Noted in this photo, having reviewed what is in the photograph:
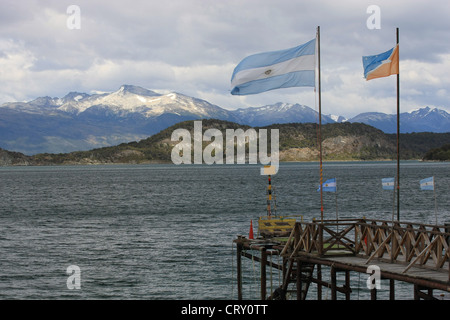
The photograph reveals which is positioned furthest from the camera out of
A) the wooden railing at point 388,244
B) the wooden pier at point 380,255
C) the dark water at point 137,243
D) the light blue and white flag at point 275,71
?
the dark water at point 137,243

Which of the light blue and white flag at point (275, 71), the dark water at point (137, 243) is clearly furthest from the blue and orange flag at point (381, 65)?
the dark water at point (137, 243)

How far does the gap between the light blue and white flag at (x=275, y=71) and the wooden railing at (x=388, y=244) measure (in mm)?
5935

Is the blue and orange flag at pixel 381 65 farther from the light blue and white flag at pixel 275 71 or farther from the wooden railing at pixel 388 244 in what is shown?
the wooden railing at pixel 388 244

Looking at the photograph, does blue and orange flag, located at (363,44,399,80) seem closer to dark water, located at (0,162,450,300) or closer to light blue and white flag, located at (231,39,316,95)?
light blue and white flag, located at (231,39,316,95)

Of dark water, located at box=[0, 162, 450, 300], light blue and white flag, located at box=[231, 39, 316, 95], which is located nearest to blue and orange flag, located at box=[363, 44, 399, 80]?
light blue and white flag, located at box=[231, 39, 316, 95]

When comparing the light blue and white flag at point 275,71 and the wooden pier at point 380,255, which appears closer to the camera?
the wooden pier at point 380,255

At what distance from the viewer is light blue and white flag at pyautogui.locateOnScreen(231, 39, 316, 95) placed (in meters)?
25.7

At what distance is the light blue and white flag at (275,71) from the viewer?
25.7 metres

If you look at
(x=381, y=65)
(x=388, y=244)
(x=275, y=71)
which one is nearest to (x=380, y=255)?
(x=388, y=244)

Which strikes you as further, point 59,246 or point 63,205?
point 63,205

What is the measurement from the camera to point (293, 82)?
1026 inches
